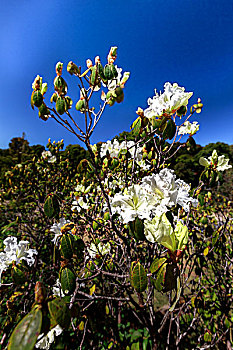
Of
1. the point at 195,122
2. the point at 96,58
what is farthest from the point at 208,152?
the point at 96,58

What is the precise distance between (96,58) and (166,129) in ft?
1.73

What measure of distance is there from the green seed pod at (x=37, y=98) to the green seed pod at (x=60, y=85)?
→ 0.29ft

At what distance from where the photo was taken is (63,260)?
3.20 ft

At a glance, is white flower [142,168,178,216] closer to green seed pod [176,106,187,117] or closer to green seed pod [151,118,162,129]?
green seed pod [151,118,162,129]

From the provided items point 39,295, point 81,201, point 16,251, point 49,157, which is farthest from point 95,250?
point 49,157

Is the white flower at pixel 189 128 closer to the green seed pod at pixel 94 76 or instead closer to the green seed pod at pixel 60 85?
the green seed pod at pixel 94 76

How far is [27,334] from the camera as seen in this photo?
1.49ft

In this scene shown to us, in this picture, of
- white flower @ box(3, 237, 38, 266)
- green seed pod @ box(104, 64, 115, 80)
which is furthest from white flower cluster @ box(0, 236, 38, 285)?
green seed pod @ box(104, 64, 115, 80)

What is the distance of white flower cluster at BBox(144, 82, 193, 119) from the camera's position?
39.7 inches

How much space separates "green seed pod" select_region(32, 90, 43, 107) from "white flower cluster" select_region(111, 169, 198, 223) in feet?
1.95

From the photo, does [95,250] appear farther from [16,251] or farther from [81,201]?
[16,251]

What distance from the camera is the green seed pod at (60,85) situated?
36.3 inches

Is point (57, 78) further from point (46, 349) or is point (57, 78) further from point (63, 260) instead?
point (46, 349)

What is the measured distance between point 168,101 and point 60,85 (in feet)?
1.91
